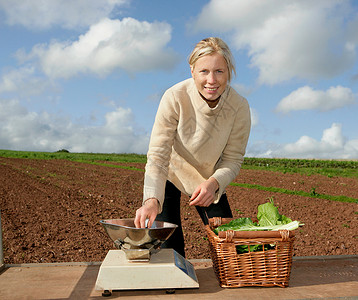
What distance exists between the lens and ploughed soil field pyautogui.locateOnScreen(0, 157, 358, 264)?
206 inches

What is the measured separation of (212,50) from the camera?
2285mm

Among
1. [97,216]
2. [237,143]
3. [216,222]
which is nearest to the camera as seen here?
[216,222]

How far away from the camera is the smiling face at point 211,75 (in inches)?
90.0

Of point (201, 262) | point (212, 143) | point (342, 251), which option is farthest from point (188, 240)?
point (212, 143)

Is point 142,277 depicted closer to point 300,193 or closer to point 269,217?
point 269,217

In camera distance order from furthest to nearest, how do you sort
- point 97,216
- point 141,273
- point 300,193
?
point 300,193
point 97,216
point 141,273

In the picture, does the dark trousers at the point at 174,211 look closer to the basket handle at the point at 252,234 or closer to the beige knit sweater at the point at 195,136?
the beige knit sweater at the point at 195,136

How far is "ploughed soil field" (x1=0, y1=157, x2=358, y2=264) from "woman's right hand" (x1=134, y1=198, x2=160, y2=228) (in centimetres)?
292

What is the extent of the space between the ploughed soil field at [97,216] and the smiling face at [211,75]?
3.05m

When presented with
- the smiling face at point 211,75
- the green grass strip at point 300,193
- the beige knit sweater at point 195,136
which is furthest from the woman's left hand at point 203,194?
the green grass strip at point 300,193

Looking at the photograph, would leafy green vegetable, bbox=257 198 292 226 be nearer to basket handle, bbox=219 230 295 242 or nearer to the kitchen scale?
basket handle, bbox=219 230 295 242

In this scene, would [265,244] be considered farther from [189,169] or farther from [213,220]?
[189,169]

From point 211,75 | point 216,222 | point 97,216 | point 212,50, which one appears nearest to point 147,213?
point 216,222

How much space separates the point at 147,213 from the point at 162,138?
0.58 m
